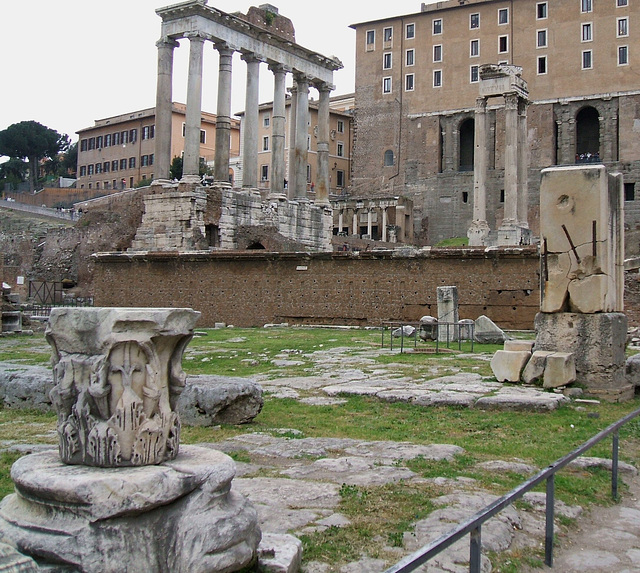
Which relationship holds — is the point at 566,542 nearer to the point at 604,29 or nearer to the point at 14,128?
the point at 604,29

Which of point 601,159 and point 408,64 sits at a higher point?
point 408,64

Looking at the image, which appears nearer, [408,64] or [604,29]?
[604,29]

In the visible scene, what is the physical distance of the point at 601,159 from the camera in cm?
5169

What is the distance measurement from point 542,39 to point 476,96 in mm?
5764

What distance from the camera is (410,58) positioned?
189 feet

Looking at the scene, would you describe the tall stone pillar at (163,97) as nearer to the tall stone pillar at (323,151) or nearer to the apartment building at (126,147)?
the tall stone pillar at (323,151)

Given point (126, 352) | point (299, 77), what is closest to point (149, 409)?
point (126, 352)

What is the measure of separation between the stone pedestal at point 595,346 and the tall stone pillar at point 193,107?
22.9 meters

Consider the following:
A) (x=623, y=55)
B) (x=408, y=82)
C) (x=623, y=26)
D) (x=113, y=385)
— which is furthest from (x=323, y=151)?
(x=113, y=385)

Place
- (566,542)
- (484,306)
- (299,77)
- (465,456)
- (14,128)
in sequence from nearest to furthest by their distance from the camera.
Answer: (566,542) → (465,456) → (484,306) → (299,77) → (14,128)

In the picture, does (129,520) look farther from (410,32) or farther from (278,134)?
(410,32)

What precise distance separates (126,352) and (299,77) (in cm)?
3393

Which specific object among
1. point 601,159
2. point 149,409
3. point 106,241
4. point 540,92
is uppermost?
point 540,92

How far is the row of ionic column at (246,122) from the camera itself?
30781 millimetres
